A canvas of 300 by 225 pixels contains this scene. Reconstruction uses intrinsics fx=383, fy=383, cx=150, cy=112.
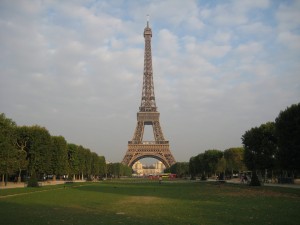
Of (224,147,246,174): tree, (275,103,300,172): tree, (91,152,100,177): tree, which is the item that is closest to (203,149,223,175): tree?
(224,147,246,174): tree

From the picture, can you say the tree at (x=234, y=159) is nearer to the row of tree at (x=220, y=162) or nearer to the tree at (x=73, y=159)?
the row of tree at (x=220, y=162)

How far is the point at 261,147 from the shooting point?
61406 millimetres

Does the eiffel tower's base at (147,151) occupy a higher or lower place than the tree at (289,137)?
higher

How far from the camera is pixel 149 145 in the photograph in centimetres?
13788

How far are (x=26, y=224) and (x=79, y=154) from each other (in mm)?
81119

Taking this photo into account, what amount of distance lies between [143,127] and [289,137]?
100359 millimetres

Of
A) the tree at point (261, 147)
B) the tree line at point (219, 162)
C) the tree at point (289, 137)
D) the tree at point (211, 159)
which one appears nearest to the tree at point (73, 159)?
Result: the tree line at point (219, 162)

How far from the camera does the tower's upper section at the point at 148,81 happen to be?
459 feet

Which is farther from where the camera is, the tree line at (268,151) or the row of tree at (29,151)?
the row of tree at (29,151)

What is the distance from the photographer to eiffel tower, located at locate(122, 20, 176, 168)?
5408 inches

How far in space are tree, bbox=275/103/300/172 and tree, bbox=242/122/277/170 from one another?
15.2 meters

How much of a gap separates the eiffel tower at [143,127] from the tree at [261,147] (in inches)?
2956

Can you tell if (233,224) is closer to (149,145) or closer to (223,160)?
(223,160)

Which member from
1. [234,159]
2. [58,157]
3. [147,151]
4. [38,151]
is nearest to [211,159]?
[234,159]
